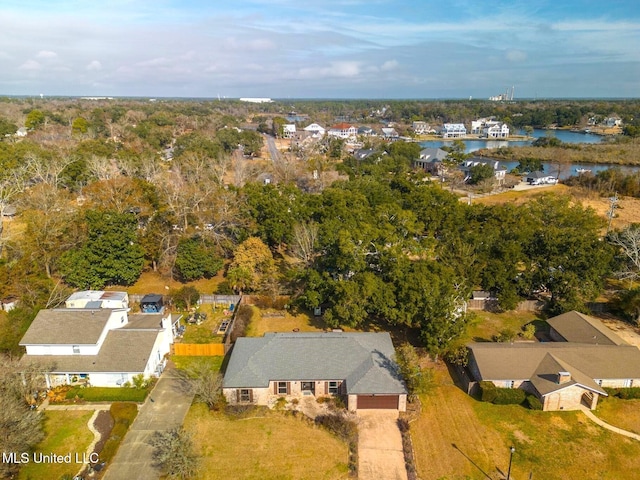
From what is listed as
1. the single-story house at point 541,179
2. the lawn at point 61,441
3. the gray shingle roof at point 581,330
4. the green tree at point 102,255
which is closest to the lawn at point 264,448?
the lawn at point 61,441

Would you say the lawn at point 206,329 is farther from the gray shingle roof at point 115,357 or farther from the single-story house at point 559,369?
the single-story house at point 559,369

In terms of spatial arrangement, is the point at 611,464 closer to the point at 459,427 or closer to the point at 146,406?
the point at 459,427

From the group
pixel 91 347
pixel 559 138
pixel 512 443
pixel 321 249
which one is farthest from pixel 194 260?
pixel 559 138

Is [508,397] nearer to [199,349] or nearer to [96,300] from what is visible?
[199,349]

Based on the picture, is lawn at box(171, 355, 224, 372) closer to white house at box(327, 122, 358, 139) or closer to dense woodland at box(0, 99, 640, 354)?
dense woodland at box(0, 99, 640, 354)

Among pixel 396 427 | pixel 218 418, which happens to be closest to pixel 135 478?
pixel 218 418

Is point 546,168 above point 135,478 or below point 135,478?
above
